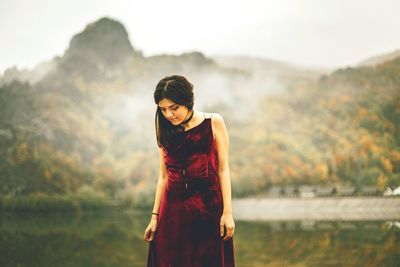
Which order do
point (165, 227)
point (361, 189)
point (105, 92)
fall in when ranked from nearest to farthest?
point (165, 227), point (361, 189), point (105, 92)

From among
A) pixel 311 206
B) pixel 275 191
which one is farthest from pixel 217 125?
pixel 275 191

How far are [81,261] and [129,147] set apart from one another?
51190 mm

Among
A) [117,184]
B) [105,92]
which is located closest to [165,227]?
[117,184]

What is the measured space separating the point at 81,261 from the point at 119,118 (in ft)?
178

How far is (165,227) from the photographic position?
3.17 meters

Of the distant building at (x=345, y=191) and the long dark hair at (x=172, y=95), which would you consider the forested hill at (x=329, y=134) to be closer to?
the distant building at (x=345, y=191)

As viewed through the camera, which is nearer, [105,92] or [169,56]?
[169,56]

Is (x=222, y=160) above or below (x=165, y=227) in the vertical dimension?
above

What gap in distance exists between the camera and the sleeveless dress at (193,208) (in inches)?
121

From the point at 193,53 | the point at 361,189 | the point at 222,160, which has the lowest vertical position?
the point at 361,189

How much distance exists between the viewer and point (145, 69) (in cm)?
6638

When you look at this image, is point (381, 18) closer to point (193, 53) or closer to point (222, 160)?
point (193, 53)

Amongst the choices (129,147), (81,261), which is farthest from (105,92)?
(81,261)

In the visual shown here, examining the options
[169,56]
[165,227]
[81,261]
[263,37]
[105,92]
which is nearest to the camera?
[165,227]
